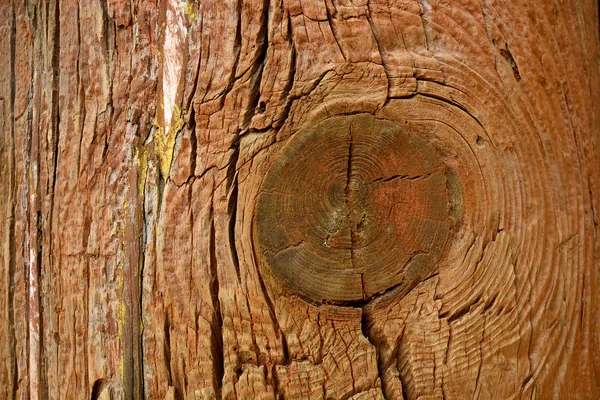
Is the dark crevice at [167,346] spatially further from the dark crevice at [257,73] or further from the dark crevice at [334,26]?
the dark crevice at [334,26]

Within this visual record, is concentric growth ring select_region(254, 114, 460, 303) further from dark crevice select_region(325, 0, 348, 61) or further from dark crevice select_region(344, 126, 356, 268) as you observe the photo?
dark crevice select_region(325, 0, 348, 61)

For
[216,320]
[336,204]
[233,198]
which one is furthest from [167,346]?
[336,204]

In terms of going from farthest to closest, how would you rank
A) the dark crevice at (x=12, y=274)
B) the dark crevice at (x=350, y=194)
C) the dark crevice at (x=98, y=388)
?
the dark crevice at (x=12, y=274), the dark crevice at (x=98, y=388), the dark crevice at (x=350, y=194)

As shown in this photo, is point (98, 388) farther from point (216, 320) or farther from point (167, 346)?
point (216, 320)

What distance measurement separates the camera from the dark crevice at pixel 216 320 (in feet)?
4.26

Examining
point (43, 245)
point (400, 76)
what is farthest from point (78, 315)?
point (400, 76)

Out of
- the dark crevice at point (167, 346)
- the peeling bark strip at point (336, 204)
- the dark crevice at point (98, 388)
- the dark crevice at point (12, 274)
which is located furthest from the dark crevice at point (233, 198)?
the dark crevice at point (12, 274)

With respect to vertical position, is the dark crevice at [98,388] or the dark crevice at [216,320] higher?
the dark crevice at [216,320]

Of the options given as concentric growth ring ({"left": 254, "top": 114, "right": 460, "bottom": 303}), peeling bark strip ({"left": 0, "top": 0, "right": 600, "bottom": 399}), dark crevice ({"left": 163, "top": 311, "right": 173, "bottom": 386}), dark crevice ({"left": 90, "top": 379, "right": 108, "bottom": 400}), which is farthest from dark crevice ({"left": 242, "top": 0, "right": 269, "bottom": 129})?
dark crevice ({"left": 90, "top": 379, "right": 108, "bottom": 400})

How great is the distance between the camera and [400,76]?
4.18ft

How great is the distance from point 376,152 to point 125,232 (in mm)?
563

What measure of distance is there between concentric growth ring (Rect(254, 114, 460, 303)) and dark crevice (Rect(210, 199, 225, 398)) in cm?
10

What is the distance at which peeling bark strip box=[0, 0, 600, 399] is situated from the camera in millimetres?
1263

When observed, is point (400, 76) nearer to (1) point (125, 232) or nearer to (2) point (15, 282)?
(1) point (125, 232)
